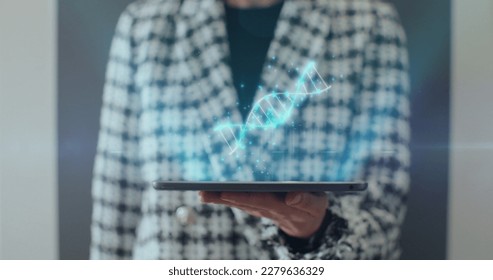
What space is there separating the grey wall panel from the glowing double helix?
240 millimetres

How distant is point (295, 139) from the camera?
130 centimetres

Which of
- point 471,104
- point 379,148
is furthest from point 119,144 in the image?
point 471,104

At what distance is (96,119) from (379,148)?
2.18ft

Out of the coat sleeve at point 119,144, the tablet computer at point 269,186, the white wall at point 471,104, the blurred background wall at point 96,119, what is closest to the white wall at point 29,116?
the blurred background wall at point 96,119

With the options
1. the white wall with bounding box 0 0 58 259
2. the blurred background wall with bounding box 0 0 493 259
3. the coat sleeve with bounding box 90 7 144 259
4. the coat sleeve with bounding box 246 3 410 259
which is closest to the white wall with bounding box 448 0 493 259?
the blurred background wall with bounding box 0 0 493 259

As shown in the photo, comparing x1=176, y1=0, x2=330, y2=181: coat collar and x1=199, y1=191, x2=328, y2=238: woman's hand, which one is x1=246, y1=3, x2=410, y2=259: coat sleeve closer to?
x1=199, y1=191, x2=328, y2=238: woman's hand

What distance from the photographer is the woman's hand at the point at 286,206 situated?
132 cm

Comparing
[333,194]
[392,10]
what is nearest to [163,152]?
[333,194]

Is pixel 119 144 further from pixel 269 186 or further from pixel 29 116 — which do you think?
pixel 269 186

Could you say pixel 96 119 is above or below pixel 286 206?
above

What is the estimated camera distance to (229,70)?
51.8 inches

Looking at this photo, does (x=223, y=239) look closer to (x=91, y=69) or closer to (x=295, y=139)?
(x=295, y=139)

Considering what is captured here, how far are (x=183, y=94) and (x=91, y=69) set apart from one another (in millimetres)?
227

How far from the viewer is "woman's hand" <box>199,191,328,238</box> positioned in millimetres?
1319
